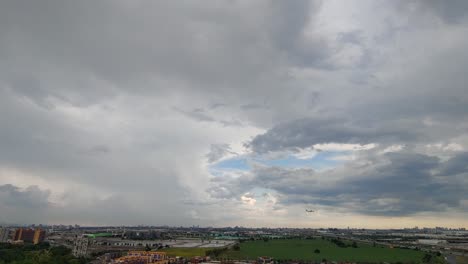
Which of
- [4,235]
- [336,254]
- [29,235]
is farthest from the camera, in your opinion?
[29,235]

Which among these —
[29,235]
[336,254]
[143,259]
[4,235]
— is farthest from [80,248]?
[336,254]

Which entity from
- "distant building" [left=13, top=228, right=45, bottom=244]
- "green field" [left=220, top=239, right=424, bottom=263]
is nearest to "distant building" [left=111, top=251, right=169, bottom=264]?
"green field" [left=220, top=239, right=424, bottom=263]

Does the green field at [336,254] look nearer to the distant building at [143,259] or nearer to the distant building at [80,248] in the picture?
the distant building at [143,259]

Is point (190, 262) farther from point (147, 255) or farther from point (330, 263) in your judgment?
point (330, 263)

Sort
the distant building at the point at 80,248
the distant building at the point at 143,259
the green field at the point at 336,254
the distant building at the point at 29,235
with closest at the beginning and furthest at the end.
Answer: the distant building at the point at 143,259 → the green field at the point at 336,254 → the distant building at the point at 80,248 → the distant building at the point at 29,235

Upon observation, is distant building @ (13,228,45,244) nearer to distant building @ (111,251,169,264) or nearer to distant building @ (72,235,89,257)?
distant building @ (72,235,89,257)

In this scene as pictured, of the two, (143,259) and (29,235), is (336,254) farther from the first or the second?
(29,235)

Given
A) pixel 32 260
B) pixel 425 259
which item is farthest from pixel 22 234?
pixel 425 259

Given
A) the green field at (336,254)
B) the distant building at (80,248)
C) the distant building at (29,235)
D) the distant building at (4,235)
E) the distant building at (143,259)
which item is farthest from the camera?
the distant building at (29,235)

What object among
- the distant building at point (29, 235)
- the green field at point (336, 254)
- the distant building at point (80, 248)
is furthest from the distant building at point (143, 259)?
the distant building at point (29, 235)

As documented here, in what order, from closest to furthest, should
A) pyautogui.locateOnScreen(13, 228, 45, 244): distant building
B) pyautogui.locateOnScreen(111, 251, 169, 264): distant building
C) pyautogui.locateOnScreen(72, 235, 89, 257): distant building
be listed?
1. pyautogui.locateOnScreen(111, 251, 169, 264): distant building
2. pyautogui.locateOnScreen(72, 235, 89, 257): distant building
3. pyautogui.locateOnScreen(13, 228, 45, 244): distant building

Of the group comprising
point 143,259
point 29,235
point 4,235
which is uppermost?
point 29,235

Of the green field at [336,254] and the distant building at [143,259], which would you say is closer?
the distant building at [143,259]
